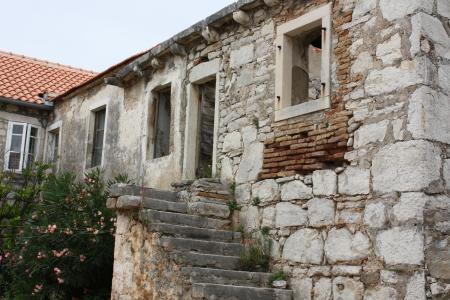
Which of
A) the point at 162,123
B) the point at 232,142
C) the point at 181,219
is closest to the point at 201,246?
the point at 181,219

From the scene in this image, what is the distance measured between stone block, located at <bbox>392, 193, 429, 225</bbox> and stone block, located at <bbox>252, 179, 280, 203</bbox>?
175cm

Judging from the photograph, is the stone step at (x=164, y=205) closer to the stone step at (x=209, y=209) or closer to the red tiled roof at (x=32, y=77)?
the stone step at (x=209, y=209)

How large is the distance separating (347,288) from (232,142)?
2.81m

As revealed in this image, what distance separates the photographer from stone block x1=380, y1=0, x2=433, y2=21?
6.03m

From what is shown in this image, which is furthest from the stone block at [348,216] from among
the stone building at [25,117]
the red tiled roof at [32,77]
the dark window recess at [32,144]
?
the dark window recess at [32,144]

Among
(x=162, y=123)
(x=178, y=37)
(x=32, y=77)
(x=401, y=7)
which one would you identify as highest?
(x=32, y=77)

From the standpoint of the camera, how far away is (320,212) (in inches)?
259

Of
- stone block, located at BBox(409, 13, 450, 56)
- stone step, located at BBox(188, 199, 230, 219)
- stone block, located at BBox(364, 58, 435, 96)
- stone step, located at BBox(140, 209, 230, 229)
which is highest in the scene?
stone block, located at BBox(409, 13, 450, 56)

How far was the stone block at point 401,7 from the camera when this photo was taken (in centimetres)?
603

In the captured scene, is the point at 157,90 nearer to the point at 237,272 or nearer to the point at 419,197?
the point at 237,272

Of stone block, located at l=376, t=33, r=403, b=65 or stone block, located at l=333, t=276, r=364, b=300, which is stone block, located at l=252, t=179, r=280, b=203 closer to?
stone block, located at l=333, t=276, r=364, b=300

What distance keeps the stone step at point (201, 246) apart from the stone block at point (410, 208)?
7.09 ft

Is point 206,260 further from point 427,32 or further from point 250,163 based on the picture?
point 427,32

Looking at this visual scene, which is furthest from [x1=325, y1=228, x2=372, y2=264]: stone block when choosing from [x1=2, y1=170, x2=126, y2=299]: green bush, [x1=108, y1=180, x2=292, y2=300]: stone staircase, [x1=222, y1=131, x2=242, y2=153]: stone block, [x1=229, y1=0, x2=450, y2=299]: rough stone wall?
[x1=2, y1=170, x2=126, y2=299]: green bush
